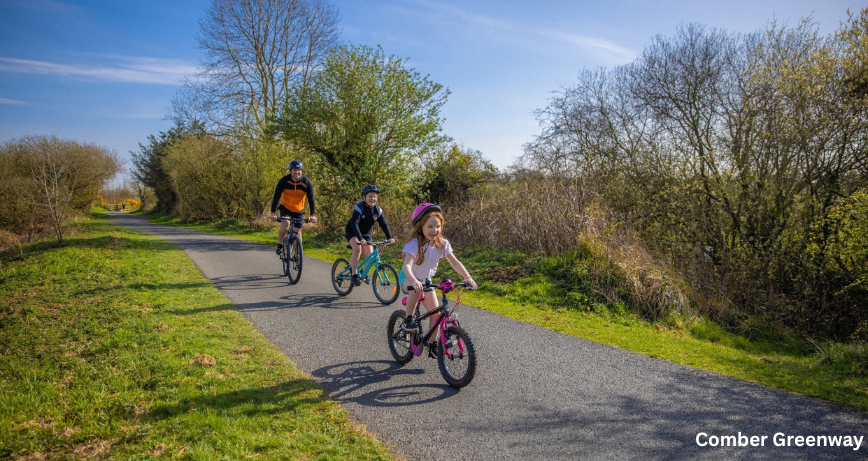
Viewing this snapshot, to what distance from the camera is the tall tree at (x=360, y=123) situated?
51.8ft

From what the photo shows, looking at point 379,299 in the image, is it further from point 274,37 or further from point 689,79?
point 274,37

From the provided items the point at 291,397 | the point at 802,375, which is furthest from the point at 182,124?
the point at 802,375

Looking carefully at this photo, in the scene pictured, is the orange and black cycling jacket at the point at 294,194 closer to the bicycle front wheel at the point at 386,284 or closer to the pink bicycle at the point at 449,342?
the bicycle front wheel at the point at 386,284

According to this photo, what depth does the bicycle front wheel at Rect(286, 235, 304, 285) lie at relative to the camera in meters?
8.86

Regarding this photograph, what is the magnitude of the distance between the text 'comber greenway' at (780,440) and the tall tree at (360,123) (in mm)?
14024

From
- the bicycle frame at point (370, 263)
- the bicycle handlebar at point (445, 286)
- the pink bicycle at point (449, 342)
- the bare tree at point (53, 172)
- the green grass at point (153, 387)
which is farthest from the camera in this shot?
the bare tree at point (53, 172)

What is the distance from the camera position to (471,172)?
1972 centimetres

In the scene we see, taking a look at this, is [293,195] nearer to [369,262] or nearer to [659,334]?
[369,262]

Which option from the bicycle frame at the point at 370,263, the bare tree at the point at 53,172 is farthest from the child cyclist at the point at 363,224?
the bare tree at the point at 53,172

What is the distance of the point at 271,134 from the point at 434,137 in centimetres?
628

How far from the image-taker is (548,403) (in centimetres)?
384

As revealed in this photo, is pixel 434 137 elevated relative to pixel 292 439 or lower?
elevated

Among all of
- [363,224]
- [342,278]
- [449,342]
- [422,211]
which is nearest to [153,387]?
[449,342]

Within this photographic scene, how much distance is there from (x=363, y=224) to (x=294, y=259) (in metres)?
2.17
